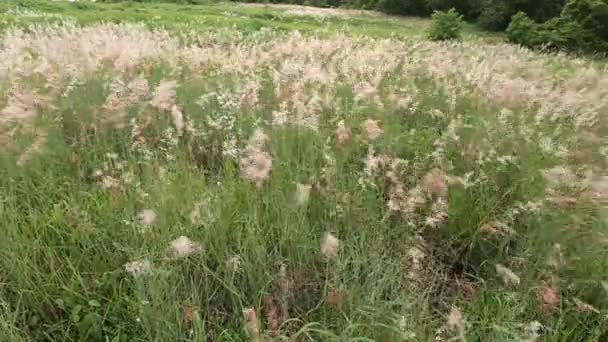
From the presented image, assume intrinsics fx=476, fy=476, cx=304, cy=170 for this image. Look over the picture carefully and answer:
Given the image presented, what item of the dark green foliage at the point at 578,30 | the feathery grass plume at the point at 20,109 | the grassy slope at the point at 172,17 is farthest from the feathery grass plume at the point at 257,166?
the dark green foliage at the point at 578,30

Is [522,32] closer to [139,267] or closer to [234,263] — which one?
[234,263]

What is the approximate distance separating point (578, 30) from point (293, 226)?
21.4m

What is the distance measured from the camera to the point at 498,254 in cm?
236

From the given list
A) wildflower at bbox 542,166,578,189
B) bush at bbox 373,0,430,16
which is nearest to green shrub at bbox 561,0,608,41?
bush at bbox 373,0,430,16

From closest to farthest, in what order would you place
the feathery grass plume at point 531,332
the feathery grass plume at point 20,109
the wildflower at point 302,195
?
the feathery grass plume at point 531,332 < the wildflower at point 302,195 < the feathery grass plume at point 20,109

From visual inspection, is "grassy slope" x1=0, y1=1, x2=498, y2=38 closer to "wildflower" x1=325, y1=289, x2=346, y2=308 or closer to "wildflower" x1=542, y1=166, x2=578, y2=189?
"wildflower" x1=542, y1=166, x2=578, y2=189

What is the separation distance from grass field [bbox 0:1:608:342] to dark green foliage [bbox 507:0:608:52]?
18.7m

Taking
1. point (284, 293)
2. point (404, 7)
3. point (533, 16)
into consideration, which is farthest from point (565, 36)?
→ point (284, 293)

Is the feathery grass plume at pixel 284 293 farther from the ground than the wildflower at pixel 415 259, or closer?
closer

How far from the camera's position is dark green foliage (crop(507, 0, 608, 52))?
19.0 m

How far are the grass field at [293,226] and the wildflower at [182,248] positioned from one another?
2 cm

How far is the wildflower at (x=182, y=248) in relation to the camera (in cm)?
178

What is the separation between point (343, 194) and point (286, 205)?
1.02 ft

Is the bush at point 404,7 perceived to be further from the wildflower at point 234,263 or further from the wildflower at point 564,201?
the wildflower at point 234,263
